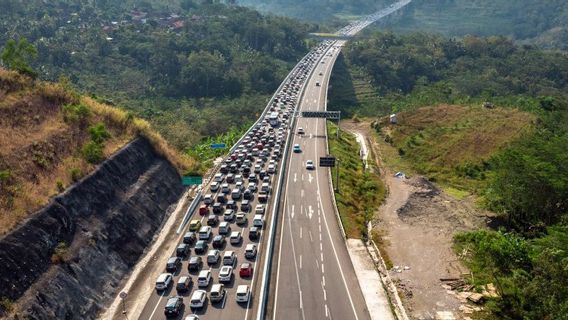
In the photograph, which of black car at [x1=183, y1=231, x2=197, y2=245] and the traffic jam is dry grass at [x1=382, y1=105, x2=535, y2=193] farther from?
black car at [x1=183, y1=231, x2=197, y2=245]

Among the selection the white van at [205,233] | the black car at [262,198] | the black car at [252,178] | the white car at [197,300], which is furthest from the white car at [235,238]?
the black car at [252,178]

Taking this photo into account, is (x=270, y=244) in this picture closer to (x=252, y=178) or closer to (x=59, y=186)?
(x=252, y=178)

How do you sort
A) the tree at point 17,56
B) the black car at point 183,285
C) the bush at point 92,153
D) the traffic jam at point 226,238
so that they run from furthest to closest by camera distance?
the tree at point 17,56 < the bush at point 92,153 < the black car at point 183,285 < the traffic jam at point 226,238

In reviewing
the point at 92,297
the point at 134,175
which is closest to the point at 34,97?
the point at 134,175

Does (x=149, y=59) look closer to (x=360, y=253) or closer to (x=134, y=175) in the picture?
(x=134, y=175)

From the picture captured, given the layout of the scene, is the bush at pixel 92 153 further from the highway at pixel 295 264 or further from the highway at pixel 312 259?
the highway at pixel 312 259

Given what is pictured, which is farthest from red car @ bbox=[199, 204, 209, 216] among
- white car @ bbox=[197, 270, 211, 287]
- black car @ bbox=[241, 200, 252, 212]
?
white car @ bbox=[197, 270, 211, 287]

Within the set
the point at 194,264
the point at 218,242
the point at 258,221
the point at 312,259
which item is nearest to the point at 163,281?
the point at 194,264
